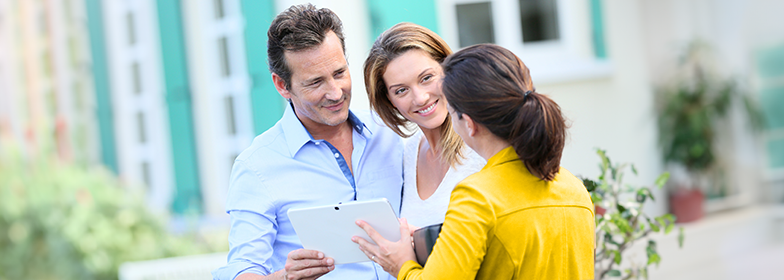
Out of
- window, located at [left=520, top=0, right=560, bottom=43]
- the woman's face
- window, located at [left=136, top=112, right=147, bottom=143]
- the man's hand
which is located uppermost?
window, located at [left=520, top=0, right=560, bottom=43]

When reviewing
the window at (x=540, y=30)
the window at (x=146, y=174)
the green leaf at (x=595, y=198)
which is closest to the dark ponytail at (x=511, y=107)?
the green leaf at (x=595, y=198)

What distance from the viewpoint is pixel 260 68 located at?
166 inches

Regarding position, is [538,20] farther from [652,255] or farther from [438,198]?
[438,198]

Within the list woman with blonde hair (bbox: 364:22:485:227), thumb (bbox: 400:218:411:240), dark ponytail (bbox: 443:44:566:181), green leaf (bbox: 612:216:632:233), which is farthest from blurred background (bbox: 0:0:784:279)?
dark ponytail (bbox: 443:44:566:181)

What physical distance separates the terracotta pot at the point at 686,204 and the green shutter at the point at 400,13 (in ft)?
7.64

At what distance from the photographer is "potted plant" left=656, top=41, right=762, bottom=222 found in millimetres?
4621

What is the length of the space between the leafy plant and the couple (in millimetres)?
3379

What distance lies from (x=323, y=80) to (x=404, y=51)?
229 mm

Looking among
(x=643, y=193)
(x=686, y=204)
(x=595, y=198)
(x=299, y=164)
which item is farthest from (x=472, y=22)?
(x=299, y=164)

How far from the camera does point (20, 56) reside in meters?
6.45

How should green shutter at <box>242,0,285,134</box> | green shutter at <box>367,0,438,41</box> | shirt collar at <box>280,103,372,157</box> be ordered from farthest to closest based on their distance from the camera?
green shutter at <box>242,0,285,134</box>, green shutter at <box>367,0,438,41</box>, shirt collar at <box>280,103,372,157</box>

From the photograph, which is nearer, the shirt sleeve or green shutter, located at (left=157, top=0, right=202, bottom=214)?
the shirt sleeve

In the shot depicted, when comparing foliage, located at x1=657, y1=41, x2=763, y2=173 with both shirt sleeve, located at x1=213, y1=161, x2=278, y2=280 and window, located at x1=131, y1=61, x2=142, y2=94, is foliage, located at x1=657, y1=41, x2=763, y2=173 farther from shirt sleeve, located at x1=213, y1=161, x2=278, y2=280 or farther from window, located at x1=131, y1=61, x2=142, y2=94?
window, located at x1=131, y1=61, x2=142, y2=94

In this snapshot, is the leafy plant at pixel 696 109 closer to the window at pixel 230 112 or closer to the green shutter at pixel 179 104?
the window at pixel 230 112
